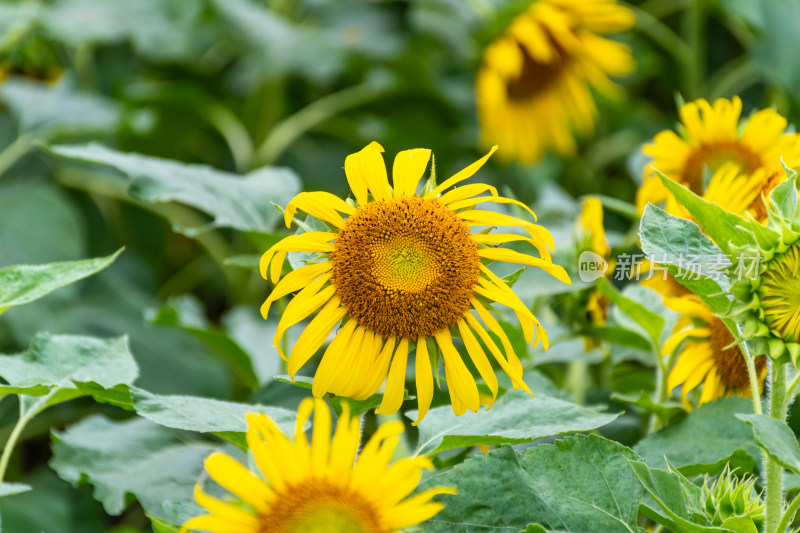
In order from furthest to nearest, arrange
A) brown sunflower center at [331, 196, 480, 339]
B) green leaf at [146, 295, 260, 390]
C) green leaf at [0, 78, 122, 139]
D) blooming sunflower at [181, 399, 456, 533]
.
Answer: green leaf at [0, 78, 122, 139], green leaf at [146, 295, 260, 390], brown sunflower center at [331, 196, 480, 339], blooming sunflower at [181, 399, 456, 533]

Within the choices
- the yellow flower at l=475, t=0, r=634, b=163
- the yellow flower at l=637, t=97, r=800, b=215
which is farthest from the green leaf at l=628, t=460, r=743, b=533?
the yellow flower at l=475, t=0, r=634, b=163

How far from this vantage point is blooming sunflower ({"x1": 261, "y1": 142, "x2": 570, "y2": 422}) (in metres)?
0.51

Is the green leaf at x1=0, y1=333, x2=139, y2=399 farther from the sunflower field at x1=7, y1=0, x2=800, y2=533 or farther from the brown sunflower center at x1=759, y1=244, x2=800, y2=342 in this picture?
the brown sunflower center at x1=759, y1=244, x2=800, y2=342

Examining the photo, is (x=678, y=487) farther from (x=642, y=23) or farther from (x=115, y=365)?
(x=642, y=23)

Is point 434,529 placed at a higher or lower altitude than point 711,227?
lower

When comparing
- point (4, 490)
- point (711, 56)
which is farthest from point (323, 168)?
point (4, 490)

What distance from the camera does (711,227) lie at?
19.5 inches

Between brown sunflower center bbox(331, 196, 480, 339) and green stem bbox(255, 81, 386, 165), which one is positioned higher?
brown sunflower center bbox(331, 196, 480, 339)

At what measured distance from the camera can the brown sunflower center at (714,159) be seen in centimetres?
69

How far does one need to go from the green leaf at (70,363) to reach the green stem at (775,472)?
0.39 meters

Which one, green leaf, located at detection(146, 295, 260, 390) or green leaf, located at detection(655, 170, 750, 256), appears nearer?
green leaf, located at detection(655, 170, 750, 256)

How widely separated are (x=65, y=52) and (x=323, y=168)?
1.55 ft

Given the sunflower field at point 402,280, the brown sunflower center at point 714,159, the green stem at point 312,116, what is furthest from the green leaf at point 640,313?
the green stem at point 312,116

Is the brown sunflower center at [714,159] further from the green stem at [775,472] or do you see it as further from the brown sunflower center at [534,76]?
the brown sunflower center at [534,76]
